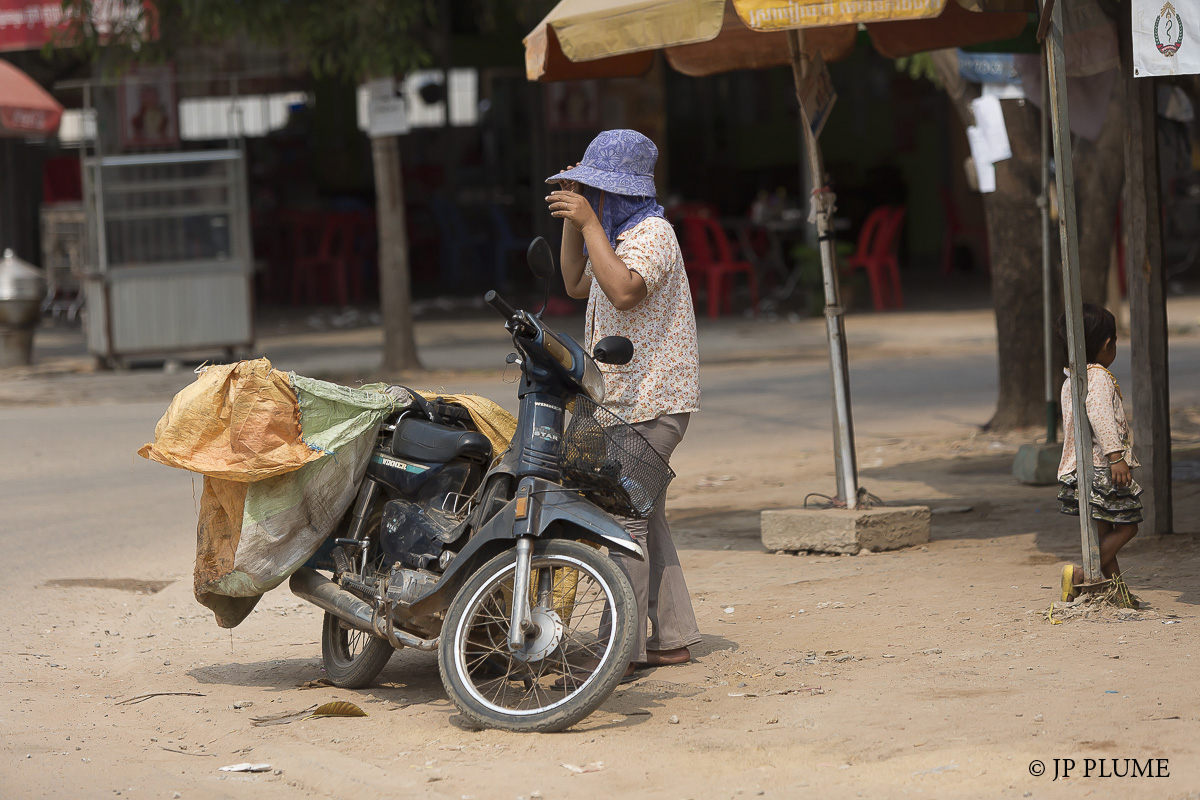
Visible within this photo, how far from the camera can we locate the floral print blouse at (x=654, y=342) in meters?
4.68

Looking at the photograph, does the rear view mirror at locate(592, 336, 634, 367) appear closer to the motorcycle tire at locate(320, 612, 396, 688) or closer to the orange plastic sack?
the orange plastic sack

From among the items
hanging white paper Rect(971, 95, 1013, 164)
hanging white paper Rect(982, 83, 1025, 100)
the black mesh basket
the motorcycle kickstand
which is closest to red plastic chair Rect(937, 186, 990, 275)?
hanging white paper Rect(982, 83, 1025, 100)

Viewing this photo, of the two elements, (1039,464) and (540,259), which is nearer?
(540,259)

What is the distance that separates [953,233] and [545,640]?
19.1 meters

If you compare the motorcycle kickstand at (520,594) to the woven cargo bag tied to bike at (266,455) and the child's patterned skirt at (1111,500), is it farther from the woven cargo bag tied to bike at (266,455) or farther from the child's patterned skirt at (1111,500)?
the child's patterned skirt at (1111,500)

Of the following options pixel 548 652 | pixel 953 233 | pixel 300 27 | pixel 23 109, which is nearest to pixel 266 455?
pixel 548 652

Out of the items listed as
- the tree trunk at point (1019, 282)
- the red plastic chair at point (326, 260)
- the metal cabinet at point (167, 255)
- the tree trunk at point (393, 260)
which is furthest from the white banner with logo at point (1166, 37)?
the red plastic chair at point (326, 260)

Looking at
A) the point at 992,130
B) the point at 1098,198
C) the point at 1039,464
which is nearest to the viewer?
the point at 1039,464

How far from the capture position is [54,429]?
36.3ft

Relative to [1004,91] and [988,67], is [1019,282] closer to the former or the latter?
[1004,91]

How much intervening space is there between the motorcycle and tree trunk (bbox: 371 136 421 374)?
29.0 ft

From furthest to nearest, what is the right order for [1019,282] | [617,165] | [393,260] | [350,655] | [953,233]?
[953,233]
[393,260]
[1019,282]
[350,655]
[617,165]

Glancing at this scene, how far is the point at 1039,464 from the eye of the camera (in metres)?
7.87

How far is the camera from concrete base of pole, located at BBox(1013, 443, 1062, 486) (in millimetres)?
7848
